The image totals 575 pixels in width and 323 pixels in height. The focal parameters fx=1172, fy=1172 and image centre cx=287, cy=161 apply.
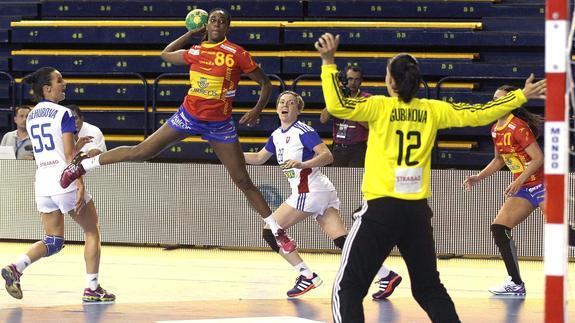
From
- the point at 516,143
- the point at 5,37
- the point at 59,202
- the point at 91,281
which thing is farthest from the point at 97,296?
the point at 5,37

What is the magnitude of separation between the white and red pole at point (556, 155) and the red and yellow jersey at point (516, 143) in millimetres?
4639

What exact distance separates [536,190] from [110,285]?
166 inches

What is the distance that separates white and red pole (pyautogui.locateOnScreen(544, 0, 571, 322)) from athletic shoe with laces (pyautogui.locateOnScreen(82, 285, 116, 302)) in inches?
207

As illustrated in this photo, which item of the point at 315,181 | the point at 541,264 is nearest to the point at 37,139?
Answer: the point at 315,181

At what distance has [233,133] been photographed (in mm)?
10766

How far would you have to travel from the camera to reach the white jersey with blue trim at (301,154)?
430 inches

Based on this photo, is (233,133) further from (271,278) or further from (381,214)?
(381,214)

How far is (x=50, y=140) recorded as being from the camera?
33.1 feet

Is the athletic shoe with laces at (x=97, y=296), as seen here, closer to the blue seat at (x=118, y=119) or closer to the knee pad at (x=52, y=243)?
the knee pad at (x=52, y=243)

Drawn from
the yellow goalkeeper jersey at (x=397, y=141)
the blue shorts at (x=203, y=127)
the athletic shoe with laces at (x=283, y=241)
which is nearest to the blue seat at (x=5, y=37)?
the blue shorts at (x=203, y=127)

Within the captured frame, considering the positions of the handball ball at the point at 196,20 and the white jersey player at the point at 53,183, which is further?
the handball ball at the point at 196,20

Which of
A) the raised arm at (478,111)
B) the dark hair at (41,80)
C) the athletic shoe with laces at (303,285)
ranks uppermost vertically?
the dark hair at (41,80)

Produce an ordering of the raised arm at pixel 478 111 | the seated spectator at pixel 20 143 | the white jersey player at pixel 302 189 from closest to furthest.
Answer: the raised arm at pixel 478 111 < the white jersey player at pixel 302 189 < the seated spectator at pixel 20 143

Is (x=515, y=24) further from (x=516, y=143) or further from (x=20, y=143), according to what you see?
(x=20, y=143)
